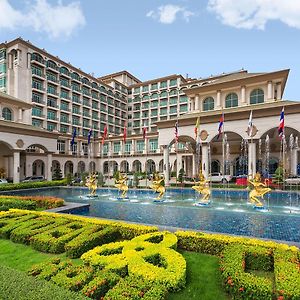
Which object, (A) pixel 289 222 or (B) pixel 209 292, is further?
(A) pixel 289 222

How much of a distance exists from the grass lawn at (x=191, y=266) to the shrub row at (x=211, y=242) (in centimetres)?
19

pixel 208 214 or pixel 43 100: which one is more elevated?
pixel 43 100

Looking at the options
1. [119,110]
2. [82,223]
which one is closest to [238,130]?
[82,223]

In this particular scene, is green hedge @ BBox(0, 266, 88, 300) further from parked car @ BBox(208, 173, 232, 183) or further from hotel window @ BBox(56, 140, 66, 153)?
hotel window @ BBox(56, 140, 66, 153)

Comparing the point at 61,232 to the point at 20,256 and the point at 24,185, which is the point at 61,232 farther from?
the point at 24,185

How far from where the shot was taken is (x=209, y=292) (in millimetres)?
4863

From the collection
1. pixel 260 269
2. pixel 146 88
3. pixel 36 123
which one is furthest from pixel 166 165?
pixel 146 88

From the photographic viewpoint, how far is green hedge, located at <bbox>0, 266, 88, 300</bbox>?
160 inches

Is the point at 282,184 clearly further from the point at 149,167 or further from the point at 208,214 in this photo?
the point at 149,167

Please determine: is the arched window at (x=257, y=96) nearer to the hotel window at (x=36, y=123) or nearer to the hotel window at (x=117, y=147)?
the hotel window at (x=117, y=147)

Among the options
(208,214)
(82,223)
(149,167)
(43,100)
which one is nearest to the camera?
(82,223)

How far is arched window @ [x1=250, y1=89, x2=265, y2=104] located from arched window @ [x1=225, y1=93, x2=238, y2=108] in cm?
192

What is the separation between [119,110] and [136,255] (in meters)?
68.6

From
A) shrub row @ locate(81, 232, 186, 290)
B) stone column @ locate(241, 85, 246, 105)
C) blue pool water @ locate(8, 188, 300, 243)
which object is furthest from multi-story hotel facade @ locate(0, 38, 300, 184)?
shrub row @ locate(81, 232, 186, 290)
